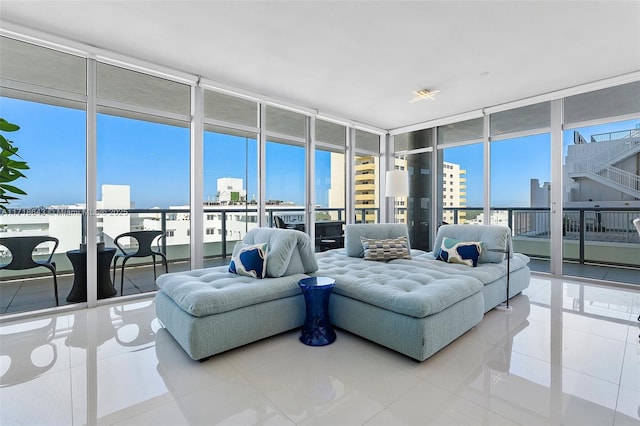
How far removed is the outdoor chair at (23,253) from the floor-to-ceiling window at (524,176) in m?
6.24

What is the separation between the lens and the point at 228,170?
180 inches

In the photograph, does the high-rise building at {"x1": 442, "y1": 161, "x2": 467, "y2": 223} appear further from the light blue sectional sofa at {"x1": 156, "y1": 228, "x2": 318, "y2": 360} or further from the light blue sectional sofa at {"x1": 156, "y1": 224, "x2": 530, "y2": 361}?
the light blue sectional sofa at {"x1": 156, "y1": 228, "x2": 318, "y2": 360}

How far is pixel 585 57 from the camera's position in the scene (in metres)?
3.52

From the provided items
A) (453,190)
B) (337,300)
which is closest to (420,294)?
(337,300)

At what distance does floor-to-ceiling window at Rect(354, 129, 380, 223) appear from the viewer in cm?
643

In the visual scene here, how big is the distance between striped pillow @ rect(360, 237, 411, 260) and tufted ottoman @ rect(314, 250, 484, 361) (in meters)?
0.67

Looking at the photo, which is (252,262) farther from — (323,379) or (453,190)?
(453,190)

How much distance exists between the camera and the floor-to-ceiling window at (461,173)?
5.61 m

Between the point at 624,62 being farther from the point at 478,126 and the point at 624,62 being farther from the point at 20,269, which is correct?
the point at 20,269

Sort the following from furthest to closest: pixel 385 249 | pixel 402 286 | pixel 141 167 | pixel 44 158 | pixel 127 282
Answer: pixel 127 282
pixel 141 167
pixel 385 249
pixel 44 158
pixel 402 286

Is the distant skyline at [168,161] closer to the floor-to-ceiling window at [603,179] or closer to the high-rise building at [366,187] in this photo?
the floor-to-ceiling window at [603,179]

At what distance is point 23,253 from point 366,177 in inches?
212

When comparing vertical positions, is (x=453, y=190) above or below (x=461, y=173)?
below

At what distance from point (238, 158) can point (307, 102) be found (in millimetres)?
1474
